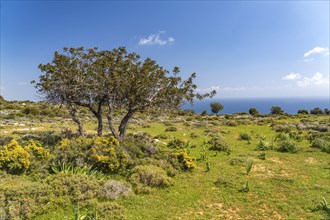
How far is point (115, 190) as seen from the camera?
9930 mm

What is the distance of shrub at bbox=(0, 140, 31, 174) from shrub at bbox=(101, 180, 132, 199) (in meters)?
4.62

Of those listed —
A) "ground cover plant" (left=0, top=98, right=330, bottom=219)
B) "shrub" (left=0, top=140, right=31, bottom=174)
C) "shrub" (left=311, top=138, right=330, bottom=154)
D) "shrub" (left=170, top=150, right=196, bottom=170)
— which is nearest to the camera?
"ground cover plant" (left=0, top=98, right=330, bottom=219)

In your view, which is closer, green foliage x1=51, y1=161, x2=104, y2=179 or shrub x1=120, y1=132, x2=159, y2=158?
green foliage x1=51, y1=161, x2=104, y2=179

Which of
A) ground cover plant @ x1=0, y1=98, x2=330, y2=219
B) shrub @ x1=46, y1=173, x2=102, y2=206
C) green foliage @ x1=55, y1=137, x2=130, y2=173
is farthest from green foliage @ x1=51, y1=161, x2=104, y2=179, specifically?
shrub @ x1=46, y1=173, x2=102, y2=206

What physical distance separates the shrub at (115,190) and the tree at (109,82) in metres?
7.50

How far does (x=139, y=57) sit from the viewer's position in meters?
17.4

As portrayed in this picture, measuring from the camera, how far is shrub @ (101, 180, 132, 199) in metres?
9.68

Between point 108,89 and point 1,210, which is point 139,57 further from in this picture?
point 1,210

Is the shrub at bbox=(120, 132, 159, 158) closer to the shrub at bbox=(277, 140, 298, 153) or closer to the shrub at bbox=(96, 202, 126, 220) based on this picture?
the shrub at bbox=(96, 202, 126, 220)

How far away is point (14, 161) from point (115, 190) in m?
5.60

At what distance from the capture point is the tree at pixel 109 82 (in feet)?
54.3

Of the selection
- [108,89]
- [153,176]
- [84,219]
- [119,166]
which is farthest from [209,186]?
[108,89]

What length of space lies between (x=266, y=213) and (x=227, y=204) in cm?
146

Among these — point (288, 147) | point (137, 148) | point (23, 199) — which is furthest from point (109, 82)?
point (288, 147)
